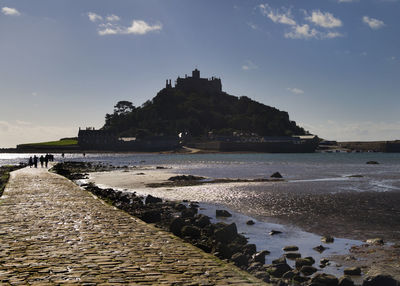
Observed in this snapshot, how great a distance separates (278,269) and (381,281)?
260 cm

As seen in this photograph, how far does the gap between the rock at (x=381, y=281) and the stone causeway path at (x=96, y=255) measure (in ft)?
10.9

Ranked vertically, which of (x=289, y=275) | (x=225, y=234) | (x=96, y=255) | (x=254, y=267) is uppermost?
(x=96, y=255)

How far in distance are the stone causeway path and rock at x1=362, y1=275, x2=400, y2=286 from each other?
3337 mm

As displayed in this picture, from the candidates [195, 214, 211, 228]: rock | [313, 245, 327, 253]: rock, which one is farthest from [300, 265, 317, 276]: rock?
[195, 214, 211, 228]: rock

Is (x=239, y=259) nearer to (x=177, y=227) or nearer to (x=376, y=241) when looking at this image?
(x=177, y=227)

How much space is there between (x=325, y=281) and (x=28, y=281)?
22.8ft

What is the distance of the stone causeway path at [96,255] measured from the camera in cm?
788

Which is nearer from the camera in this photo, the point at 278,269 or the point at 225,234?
the point at 278,269

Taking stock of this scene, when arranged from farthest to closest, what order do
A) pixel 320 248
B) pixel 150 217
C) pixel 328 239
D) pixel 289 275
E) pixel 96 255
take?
pixel 150 217, pixel 328 239, pixel 320 248, pixel 289 275, pixel 96 255

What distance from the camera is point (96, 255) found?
31.2ft

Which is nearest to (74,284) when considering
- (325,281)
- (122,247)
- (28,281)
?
(28,281)

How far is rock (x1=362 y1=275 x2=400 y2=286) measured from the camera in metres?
9.48

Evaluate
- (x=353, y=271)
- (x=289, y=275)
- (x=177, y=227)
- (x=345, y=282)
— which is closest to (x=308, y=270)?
(x=289, y=275)

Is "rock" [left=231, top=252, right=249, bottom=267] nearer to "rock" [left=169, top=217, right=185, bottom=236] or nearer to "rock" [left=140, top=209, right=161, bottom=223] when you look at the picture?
"rock" [left=169, top=217, right=185, bottom=236]
